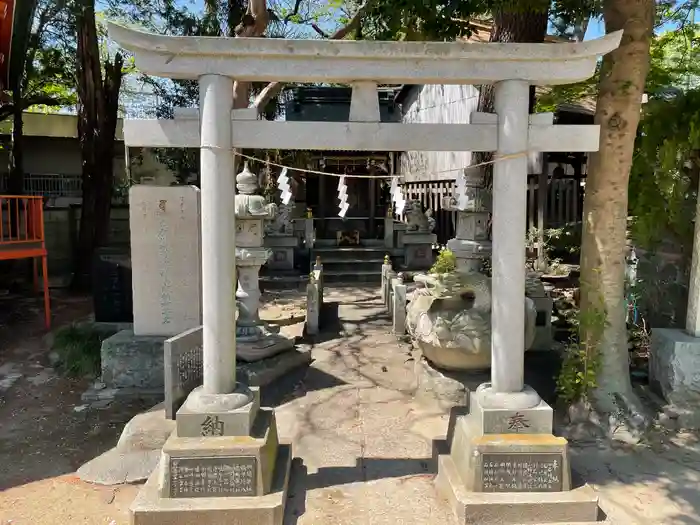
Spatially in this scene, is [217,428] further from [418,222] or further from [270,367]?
[418,222]

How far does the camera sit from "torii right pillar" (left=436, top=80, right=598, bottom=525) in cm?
401

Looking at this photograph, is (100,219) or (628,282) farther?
(100,219)

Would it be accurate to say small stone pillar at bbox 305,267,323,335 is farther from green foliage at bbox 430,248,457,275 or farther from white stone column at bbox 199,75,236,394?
white stone column at bbox 199,75,236,394

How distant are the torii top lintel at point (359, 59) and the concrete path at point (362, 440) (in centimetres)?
330

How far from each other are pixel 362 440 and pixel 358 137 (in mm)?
3036

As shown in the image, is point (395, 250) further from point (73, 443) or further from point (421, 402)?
point (73, 443)

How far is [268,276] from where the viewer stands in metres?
15.6

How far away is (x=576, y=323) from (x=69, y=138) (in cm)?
2382

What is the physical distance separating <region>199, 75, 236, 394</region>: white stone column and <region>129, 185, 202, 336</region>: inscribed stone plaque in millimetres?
3009

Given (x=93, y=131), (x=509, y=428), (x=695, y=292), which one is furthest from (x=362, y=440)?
(x=93, y=131)

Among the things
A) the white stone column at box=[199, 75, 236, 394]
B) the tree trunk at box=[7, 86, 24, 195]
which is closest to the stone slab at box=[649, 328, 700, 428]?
the white stone column at box=[199, 75, 236, 394]

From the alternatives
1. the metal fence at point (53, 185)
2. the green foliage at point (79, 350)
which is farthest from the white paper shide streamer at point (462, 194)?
the metal fence at point (53, 185)

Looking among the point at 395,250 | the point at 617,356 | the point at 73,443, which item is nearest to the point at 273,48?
the point at 617,356

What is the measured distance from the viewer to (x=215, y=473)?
4.07 meters
